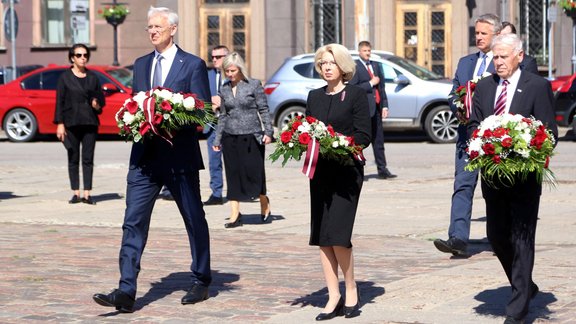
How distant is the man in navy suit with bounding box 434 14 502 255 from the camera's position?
35.8 feet

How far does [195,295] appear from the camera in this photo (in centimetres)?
926

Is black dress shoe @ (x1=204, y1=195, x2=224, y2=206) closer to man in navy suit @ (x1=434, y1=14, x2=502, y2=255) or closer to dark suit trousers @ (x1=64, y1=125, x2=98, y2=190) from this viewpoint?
dark suit trousers @ (x1=64, y1=125, x2=98, y2=190)

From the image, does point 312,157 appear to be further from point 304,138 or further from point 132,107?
point 132,107

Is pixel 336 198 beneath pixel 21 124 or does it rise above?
above

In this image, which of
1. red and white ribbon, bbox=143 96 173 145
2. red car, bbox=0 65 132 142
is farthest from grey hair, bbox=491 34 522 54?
red car, bbox=0 65 132 142

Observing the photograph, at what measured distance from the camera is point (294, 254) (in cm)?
1159

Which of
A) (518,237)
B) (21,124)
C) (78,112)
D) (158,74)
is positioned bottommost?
(21,124)

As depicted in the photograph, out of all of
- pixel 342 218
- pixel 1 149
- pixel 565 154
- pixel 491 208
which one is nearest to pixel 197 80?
pixel 342 218

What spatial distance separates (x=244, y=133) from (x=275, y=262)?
2.98 m

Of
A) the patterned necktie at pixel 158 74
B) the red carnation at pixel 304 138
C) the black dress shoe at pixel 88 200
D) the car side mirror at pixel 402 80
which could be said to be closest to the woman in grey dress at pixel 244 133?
the black dress shoe at pixel 88 200

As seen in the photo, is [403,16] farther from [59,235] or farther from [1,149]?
[59,235]

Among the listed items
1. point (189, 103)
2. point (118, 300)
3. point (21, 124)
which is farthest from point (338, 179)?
point (21, 124)

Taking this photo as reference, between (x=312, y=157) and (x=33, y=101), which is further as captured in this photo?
(x=33, y=101)

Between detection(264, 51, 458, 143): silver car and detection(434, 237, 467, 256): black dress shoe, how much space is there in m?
14.2
